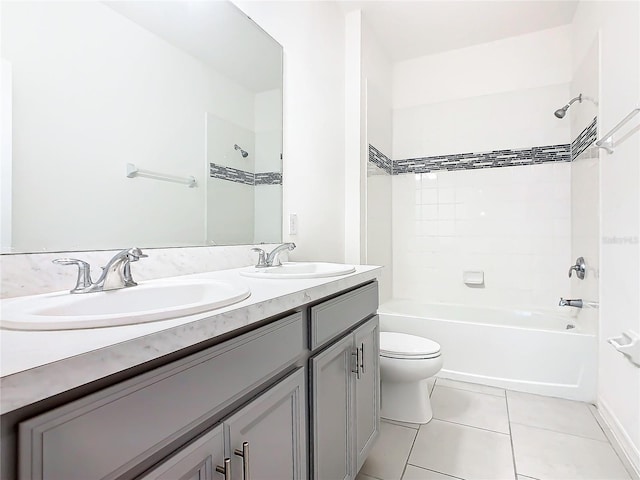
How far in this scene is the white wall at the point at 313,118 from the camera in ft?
6.09

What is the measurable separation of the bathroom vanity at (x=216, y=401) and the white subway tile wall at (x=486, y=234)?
205cm

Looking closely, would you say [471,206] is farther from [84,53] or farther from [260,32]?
[84,53]

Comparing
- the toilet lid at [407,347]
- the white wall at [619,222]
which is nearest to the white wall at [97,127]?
the toilet lid at [407,347]

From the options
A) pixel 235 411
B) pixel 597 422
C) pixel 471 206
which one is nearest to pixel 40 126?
pixel 235 411

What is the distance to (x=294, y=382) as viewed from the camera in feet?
2.94

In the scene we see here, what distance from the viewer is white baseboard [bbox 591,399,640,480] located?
147 centimetres

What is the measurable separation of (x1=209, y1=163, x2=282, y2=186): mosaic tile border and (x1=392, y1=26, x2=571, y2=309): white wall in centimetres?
176

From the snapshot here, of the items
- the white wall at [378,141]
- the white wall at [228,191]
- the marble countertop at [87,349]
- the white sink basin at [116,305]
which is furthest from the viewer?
the white wall at [378,141]

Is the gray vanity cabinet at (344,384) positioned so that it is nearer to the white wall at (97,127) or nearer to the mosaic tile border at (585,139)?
the white wall at (97,127)

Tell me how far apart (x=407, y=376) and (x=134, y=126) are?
5.40 ft

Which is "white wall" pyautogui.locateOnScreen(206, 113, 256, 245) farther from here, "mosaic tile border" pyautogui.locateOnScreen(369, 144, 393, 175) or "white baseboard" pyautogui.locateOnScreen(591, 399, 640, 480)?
"white baseboard" pyautogui.locateOnScreen(591, 399, 640, 480)

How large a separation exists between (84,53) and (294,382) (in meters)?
1.08

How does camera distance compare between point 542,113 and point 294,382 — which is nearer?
point 294,382

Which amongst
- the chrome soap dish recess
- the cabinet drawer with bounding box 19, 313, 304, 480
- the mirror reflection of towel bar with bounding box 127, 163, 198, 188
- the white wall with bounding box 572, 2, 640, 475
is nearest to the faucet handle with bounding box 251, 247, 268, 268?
the mirror reflection of towel bar with bounding box 127, 163, 198, 188
